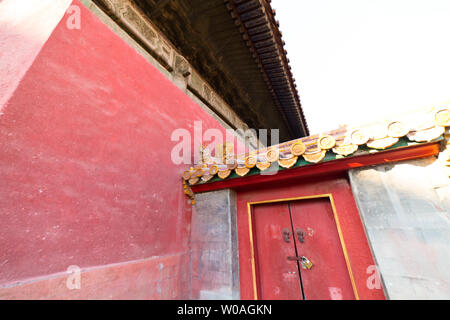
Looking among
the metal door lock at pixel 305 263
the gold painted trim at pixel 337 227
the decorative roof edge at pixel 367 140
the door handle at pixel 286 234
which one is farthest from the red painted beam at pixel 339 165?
the metal door lock at pixel 305 263

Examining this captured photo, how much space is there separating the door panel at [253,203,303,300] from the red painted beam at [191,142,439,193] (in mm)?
476

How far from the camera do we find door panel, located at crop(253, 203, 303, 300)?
211 centimetres

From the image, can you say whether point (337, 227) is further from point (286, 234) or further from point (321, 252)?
point (286, 234)

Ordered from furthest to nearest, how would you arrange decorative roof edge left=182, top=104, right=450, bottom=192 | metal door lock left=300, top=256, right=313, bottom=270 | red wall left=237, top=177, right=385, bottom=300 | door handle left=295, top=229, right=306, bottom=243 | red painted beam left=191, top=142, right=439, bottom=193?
door handle left=295, top=229, right=306, bottom=243, metal door lock left=300, top=256, right=313, bottom=270, red wall left=237, top=177, right=385, bottom=300, red painted beam left=191, top=142, right=439, bottom=193, decorative roof edge left=182, top=104, right=450, bottom=192

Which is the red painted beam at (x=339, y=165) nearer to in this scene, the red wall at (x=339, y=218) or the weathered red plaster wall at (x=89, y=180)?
the red wall at (x=339, y=218)

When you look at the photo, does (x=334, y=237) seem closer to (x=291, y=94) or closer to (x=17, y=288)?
(x=17, y=288)

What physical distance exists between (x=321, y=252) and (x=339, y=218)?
46 cm

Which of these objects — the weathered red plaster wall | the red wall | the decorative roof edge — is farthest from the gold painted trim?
the weathered red plaster wall

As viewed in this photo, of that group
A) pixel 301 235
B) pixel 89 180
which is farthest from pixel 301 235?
pixel 89 180

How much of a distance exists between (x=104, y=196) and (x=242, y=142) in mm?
4711

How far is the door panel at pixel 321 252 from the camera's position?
1881mm

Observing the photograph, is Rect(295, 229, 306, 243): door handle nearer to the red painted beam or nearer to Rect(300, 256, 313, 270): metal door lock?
Rect(300, 256, 313, 270): metal door lock

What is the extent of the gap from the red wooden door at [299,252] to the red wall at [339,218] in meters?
0.12

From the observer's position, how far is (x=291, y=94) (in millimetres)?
4535
